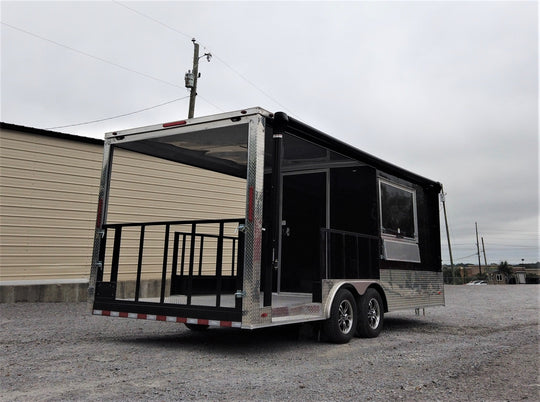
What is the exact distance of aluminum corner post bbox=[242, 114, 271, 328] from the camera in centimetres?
477

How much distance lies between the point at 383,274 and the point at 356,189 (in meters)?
1.41

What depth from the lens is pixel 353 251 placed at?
21.2 feet

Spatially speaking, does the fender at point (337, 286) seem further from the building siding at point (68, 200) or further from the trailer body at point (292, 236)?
the building siding at point (68, 200)

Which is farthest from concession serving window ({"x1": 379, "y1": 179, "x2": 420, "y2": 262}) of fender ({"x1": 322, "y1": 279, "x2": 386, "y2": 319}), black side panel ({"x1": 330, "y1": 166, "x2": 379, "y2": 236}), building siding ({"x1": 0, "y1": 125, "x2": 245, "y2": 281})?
building siding ({"x1": 0, "y1": 125, "x2": 245, "y2": 281})

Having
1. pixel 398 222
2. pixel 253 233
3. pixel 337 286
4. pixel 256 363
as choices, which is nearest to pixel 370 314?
pixel 337 286

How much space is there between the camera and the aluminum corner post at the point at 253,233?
4.77m

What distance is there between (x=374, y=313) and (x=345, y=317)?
79cm

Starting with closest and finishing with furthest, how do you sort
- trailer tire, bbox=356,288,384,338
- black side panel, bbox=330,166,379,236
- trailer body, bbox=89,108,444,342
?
trailer body, bbox=89,108,444,342 → trailer tire, bbox=356,288,384,338 → black side panel, bbox=330,166,379,236

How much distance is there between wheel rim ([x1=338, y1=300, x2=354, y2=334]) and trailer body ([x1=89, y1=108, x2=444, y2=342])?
14mm

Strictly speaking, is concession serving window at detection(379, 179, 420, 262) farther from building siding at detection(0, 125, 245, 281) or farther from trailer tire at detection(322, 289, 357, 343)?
building siding at detection(0, 125, 245, 281)

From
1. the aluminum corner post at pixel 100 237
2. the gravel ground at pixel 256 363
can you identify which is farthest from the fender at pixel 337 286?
the aluminum corner post at pixel 100 237

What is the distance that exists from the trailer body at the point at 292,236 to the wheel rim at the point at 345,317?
14 millimetres

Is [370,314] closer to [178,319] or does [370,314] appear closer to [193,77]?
[178,319]

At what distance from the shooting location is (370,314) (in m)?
6.70
